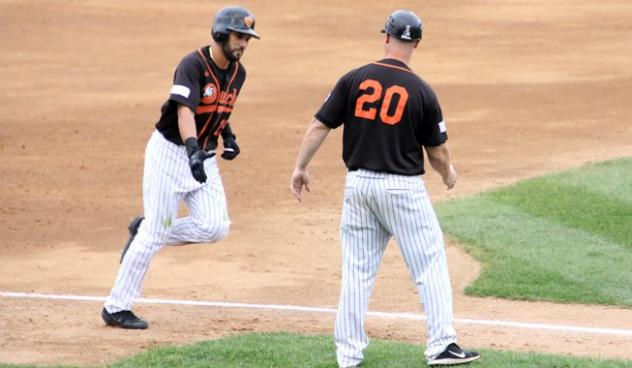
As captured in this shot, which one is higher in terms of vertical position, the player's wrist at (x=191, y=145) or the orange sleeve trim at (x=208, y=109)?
the orange sleeve trim at (x=208, y=109)

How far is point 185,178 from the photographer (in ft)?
28.0

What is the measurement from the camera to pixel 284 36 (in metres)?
23.9

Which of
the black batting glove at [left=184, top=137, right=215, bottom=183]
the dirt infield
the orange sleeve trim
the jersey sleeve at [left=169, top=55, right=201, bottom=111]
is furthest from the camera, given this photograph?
the dirt infield

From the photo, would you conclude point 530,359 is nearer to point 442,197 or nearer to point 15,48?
point 442,197

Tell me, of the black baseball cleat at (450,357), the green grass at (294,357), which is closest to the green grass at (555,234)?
the green grass at (294,357)

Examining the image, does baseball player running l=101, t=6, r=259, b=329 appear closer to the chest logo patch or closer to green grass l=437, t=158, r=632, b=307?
the chest logo patch

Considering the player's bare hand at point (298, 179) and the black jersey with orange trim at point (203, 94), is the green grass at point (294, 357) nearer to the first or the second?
the player's bare hand at point (298, 179)

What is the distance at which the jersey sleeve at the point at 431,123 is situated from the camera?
23.8 ft

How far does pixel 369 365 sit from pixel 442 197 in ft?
19.5

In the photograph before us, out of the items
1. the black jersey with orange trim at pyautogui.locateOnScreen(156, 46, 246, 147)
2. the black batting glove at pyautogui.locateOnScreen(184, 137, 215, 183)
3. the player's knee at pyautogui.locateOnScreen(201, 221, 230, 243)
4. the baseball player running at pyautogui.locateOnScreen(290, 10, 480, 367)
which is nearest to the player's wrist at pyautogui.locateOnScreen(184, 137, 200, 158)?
the black batting glove at pyautogui.locateOnScreen(184, 137, 215, 183)

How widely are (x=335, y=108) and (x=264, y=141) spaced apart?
896cm

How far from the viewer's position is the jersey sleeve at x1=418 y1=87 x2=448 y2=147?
7.24 metres

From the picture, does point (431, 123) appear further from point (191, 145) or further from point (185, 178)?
point (185, 178)

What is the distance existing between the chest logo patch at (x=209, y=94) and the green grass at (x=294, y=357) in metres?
1.50
